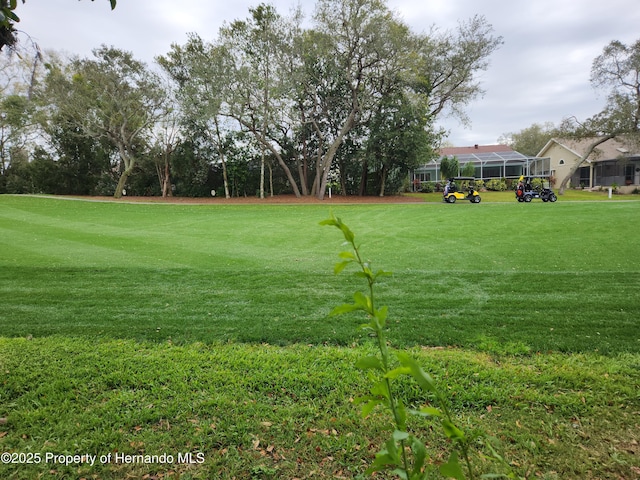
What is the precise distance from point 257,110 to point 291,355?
21.8 m

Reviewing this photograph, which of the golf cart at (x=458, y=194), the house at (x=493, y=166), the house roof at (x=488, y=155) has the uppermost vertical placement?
the house roof at (x=488, y=155)

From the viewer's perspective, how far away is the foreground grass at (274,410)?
6.64 ft

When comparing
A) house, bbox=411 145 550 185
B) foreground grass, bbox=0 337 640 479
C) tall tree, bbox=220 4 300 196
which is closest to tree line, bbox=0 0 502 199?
tall tree, bbox=220 4 300 196

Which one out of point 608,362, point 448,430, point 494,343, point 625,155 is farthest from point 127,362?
point 625,155

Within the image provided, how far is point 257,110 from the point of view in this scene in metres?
22.9

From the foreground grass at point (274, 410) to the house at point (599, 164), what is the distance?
35.3 m

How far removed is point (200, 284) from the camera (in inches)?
240

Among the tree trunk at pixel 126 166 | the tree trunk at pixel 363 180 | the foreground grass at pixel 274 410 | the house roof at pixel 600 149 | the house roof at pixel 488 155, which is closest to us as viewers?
the foreground grass at pixel 274 410

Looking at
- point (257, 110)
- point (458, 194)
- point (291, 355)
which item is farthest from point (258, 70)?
point (291, 355)

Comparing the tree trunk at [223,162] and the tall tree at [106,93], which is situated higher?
the tall tree at [106,93]

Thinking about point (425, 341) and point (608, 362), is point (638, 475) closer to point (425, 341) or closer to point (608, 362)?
point (608, 362)

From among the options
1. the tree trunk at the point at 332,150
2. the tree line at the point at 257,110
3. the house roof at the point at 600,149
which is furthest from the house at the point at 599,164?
the tree trunk at the point at 332,150

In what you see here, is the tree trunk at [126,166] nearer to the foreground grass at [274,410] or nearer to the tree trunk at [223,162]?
the tree trunk at [223,162]

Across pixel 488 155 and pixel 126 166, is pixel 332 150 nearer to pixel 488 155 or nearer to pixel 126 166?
pixel 126 166
